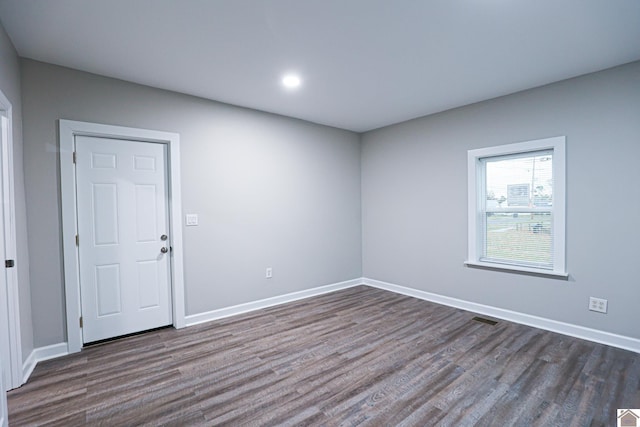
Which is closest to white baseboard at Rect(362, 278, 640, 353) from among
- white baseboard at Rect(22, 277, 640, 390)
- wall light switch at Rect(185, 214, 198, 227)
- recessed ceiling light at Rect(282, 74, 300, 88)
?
white baseboard at Rect(22, 277, 640, 390)

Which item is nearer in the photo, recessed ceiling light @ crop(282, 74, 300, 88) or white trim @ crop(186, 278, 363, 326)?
recessed ceiling light @ crop(282, 74, 300, 88)

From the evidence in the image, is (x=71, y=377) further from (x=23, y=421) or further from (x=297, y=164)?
(x=297, y=164)

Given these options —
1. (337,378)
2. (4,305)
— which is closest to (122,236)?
(4,305)

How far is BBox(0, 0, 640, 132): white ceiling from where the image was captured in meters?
2.00

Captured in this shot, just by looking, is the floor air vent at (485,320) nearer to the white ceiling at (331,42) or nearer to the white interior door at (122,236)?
the white ceiling at (331,42)

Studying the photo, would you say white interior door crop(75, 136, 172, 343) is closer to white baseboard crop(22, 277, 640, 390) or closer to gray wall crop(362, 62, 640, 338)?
white baseboard crop(22, 277, 640, 390)

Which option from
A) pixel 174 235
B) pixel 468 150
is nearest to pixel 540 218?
pixel 468 150

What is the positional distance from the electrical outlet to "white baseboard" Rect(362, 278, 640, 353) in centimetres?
21

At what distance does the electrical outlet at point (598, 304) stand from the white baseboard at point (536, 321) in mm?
205

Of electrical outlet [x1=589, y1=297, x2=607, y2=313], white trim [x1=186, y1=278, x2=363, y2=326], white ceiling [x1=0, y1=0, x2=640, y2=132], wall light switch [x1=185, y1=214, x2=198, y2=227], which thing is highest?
white ceiling [x1=0, y1=0, x2=640, y2=132]

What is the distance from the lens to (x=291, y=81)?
310 cm

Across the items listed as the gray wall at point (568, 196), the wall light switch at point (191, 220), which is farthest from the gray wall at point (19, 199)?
the gray wall at point (568, 196)

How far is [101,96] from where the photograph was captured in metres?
2.93

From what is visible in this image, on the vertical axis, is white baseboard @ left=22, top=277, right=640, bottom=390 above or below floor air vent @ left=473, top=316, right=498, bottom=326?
above
